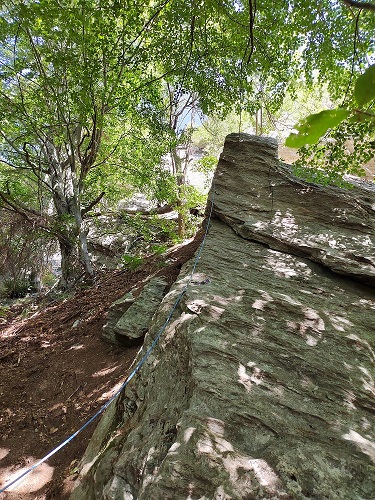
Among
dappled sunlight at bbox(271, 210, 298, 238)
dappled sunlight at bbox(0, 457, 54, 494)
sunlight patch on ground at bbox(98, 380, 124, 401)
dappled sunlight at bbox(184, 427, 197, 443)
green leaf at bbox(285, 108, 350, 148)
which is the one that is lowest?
dappled sunlight at bbox(0, 457, 54, 494)

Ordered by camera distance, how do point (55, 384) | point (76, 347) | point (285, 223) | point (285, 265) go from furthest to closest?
1. point (285, 223)
2. point (76, 347)
3. point (285, 265)
4. point (55, 384)

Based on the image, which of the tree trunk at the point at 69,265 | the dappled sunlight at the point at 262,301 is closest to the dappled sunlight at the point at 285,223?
the dappled sunlight at the point at 262,301

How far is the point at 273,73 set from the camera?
6281 millimetres

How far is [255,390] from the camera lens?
88.3 inches

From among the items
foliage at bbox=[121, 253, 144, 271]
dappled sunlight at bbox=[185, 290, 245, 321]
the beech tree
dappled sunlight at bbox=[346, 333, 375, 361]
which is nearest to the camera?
dappled sunlight at bbox=[346, 333, 375, 361]

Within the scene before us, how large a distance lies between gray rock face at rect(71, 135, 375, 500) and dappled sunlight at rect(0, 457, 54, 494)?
480 mm

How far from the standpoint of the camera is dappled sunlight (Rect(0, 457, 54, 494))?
8.84ft

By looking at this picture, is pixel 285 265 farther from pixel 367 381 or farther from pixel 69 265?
pixel 69 265

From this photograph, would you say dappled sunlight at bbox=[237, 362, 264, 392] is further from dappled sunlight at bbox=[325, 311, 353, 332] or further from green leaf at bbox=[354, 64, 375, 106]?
green leaf at bbox=[354, 64, 375, 106]

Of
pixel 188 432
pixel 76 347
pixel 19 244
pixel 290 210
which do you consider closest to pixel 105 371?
pixel 76 347

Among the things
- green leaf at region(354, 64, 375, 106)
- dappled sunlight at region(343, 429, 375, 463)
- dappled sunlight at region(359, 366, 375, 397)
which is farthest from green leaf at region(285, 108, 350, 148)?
dappled sunlight at region(359, 366, 375, 397)

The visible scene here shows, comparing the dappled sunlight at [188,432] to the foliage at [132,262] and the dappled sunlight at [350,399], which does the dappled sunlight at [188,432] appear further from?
the foliage at [132,262]

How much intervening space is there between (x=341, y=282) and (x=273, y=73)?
453cm

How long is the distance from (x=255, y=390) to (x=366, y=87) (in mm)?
2124
